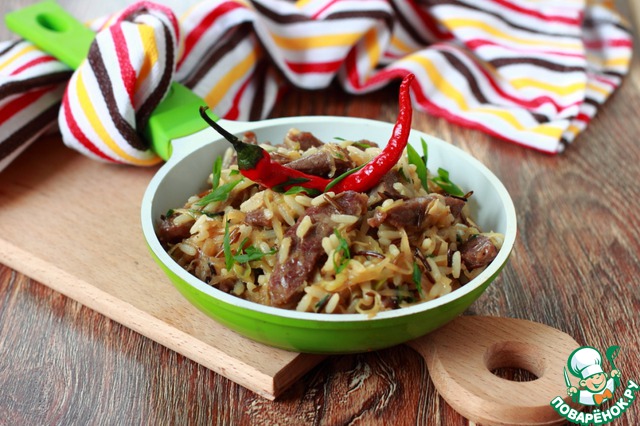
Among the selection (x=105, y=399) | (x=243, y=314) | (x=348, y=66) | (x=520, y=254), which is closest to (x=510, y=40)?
(x=348, y=66)

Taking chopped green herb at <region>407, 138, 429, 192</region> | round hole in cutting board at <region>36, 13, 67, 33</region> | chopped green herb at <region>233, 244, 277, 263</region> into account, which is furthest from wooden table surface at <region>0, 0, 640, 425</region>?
round hole in cutting board at <region>36, 13, 67, 33</region>

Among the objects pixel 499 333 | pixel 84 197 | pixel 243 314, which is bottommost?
pixel 84 197

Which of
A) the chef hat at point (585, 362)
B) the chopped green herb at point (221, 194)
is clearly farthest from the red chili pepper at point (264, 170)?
the chef hat at point (585, 362)

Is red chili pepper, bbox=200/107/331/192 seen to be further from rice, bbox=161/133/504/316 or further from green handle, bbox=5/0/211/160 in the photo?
green handle, bbox=5/0/211/160

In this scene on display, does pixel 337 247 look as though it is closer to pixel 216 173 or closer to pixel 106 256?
pixel 216 173

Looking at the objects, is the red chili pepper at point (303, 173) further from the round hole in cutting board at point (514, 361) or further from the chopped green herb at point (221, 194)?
the round hole in cutting board at point (514, 361)

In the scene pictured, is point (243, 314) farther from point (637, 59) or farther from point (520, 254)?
point (637, 59)
